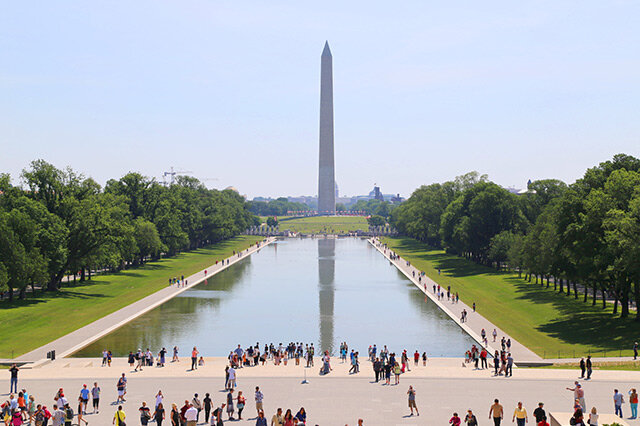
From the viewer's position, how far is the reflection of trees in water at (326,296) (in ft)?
149

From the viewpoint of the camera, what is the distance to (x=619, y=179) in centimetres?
4738

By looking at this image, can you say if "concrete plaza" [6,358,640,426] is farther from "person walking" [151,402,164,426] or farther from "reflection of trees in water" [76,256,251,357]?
"reflection of trees in water" [76,256,251,357]

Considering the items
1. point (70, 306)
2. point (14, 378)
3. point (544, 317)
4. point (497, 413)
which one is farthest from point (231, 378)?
point (70, 306)

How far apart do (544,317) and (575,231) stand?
23.5ft

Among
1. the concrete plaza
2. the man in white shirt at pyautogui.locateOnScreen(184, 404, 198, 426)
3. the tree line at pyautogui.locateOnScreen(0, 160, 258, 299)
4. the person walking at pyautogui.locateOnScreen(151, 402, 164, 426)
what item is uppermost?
the tree line at pyautogui.locateOnScreen(0, 160, 258, 299)

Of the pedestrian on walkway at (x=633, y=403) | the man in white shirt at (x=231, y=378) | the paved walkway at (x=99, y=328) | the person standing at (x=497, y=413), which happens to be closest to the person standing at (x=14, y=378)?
the paved walkway at (x=99, y=328)

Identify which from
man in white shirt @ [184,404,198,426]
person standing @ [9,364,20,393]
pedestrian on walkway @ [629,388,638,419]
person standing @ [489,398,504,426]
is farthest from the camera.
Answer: person standing @ [9,364,20,393]

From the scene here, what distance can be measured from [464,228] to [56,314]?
58.2m

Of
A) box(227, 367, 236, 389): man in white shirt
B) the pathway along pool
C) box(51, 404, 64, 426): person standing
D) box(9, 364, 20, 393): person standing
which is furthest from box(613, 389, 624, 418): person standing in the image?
box(9, 364, 20, 393): person standing

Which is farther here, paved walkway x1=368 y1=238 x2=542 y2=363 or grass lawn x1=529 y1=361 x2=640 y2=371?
paved walkway x1=368 y1=238 x2=542 y2=363

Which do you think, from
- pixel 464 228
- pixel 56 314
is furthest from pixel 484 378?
pixel 464 228

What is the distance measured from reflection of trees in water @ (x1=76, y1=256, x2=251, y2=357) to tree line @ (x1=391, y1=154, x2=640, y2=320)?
1122 inches

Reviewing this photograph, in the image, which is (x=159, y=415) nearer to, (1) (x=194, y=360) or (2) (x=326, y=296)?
(1) (x=194, y=360)

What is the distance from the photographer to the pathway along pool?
43281 mm
